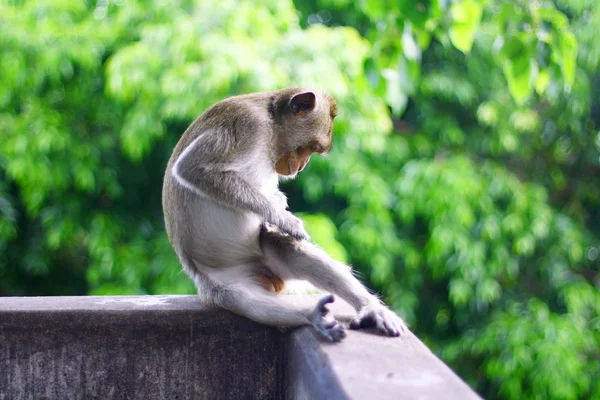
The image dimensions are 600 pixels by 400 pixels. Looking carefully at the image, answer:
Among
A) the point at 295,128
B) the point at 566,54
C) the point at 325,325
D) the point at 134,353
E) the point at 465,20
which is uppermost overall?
the point at 465,20

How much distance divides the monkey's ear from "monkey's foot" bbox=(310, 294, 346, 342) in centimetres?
96

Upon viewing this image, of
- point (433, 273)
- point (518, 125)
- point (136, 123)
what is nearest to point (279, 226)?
point (136, 123)

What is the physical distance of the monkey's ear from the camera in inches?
117

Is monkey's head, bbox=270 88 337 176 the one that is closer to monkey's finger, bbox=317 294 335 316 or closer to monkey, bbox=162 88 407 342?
monkey, bbox=162 88 407 342

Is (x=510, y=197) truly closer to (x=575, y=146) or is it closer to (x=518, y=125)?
(x=518, y=125)

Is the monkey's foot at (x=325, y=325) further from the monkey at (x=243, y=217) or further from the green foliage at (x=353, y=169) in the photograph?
the green foliage at (x=353, y=169)

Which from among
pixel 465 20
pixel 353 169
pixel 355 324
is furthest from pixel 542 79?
pixel 353 169

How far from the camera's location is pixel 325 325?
2258mm

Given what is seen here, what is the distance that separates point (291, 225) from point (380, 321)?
19.3 inches

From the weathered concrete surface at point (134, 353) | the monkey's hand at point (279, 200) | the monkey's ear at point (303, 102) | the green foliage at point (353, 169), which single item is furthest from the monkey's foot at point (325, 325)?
the green foliage at point (353, 169)

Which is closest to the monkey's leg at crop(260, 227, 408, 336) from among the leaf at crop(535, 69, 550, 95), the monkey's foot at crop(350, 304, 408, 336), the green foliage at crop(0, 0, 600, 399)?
the monkey's foot at crop(350, 304, 408, 336)

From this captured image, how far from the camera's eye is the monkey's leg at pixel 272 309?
226cm

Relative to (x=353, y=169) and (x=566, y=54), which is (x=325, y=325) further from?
(x=353, y=169)

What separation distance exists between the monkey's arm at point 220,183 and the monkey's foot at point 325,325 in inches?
15.3
